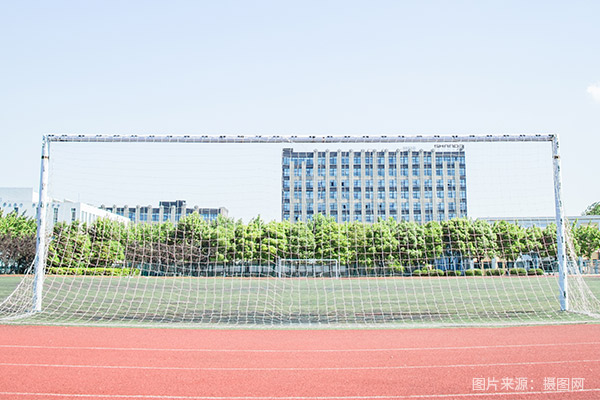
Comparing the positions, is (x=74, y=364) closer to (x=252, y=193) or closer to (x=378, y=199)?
(x=252, y=193)

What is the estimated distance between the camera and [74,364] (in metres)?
6.10

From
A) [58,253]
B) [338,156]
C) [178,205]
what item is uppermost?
[338,156]

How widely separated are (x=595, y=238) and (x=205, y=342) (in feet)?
160

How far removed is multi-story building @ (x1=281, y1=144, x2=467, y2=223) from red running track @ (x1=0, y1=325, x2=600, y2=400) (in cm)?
5942

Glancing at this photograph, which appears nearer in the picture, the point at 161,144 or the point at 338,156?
the point at 161,144

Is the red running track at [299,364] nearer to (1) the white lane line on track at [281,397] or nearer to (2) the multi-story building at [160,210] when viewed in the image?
(1) the white lane line on track at [281,397]

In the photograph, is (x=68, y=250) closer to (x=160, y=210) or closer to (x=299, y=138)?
(x=160, y=210)

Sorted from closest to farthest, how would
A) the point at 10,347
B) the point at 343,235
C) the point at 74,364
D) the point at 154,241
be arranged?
the point at 74,364 < the point at 10,347 < the point at 154,241 < the point at 343,235

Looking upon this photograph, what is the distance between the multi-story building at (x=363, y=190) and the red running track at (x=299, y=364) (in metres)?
59.4

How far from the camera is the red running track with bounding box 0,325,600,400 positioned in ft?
16.2

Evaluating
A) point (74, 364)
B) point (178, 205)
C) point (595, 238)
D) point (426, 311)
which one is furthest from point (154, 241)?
point (595, 238)

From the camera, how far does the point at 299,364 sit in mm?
6137

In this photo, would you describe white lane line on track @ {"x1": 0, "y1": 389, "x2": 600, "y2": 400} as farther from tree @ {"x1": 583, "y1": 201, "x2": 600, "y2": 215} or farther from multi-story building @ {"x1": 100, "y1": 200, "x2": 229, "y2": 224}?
tree @ {"x1": 583, "y1": 201, "x2": 600, "y2": 215}

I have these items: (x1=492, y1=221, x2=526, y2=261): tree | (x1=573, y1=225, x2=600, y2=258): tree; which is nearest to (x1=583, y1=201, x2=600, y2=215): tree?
(x1=573, y1=225, x2=600, y2=258): tree
